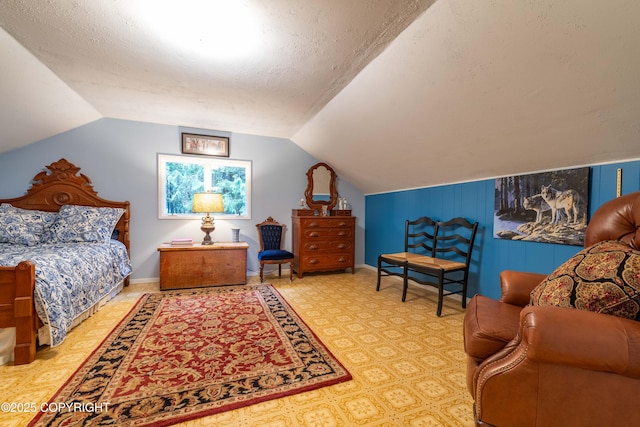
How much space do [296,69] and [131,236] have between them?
3.22 metres

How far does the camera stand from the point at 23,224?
2979mm

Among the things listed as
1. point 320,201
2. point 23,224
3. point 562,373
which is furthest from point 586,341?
point 23,224

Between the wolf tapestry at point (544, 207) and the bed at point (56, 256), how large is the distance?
12.6 feet

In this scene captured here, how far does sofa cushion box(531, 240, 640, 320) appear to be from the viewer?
103 centimetres

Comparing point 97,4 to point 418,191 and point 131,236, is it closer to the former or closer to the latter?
point 131,236

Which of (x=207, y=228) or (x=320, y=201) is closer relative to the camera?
(x=207, y=228)

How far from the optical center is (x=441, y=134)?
2.53m

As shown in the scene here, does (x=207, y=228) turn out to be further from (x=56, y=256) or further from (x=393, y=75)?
(x=393, y=75)

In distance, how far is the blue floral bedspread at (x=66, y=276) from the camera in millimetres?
1852

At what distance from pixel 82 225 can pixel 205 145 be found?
5.96 ft

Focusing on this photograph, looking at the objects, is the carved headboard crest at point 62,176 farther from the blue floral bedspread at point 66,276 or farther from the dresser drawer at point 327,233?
the dresser drawer at point 327,233

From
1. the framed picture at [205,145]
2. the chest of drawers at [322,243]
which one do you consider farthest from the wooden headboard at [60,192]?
the chest of drawers at [322,243]

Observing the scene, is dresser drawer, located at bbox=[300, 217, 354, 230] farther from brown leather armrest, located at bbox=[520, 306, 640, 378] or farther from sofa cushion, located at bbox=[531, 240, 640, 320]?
brown leather armrest, located at bbox=[520, 306, 640, 378]

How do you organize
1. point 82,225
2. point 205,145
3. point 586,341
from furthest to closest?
point 205,145 → point 82,225 → point 586,341
